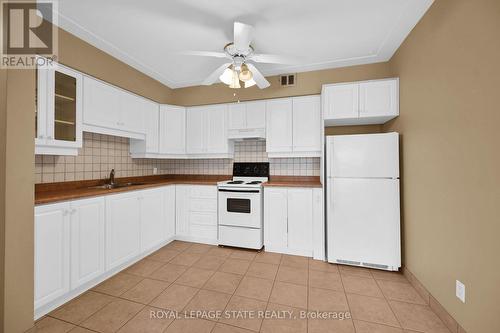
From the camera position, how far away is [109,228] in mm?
2236

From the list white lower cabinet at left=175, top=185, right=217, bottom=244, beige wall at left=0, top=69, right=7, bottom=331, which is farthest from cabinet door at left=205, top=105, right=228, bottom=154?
beige wall at left=0, top=69, right=7, bottom=331

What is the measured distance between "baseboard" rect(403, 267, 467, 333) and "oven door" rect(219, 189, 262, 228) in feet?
5.96

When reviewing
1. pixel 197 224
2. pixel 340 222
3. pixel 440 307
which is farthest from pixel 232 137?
pixel 440 307

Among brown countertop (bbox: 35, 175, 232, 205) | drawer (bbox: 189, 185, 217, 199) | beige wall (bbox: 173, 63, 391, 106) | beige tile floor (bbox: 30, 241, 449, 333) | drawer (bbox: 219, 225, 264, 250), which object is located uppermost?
beige wall (bbox: 173, 63, 391, 106)

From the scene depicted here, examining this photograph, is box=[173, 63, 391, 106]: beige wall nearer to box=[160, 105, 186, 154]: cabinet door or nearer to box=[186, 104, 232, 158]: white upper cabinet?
box=[186, 104, 232, 158]: white upper cabinet

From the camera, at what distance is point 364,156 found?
246 cm

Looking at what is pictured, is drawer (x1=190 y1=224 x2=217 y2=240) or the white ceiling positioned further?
drawer (x1=190 y1=224 x2=217 y2=240)

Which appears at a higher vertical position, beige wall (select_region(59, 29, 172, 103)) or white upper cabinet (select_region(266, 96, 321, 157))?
beige wall (select_region(59, 29, 172, 103))

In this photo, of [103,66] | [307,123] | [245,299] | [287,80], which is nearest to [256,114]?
[287,80]

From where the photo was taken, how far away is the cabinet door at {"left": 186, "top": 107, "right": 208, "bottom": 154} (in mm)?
3637

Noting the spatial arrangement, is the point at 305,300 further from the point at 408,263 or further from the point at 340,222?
the point at 408,263

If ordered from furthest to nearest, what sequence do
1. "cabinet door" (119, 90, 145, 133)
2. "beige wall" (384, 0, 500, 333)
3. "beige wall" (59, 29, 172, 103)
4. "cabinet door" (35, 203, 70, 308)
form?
"cabinet door" (119, 90, 145, 133), "beige wall" (59, 29, 172, 103), "cabinet door" (35, 203, 70, 308), "beige wall" (384, 0, 500, 333)

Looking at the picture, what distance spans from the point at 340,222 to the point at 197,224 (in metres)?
2.17

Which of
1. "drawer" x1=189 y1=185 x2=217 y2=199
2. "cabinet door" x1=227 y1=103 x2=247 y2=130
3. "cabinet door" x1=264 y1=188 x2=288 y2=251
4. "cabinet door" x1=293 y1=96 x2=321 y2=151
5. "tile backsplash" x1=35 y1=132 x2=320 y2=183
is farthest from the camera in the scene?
"cabinet door" x1=227 y1=103 x2=247 y2=130
